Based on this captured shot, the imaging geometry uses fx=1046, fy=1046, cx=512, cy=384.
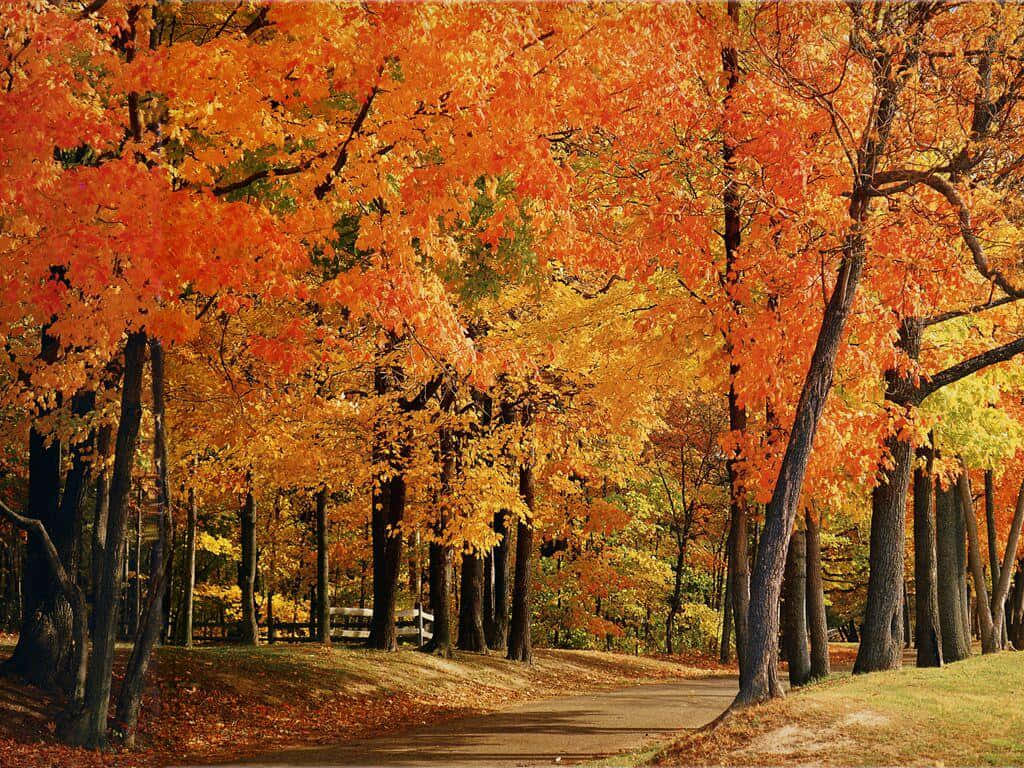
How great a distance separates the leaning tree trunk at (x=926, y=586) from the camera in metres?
16.6

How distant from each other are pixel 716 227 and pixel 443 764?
823cm

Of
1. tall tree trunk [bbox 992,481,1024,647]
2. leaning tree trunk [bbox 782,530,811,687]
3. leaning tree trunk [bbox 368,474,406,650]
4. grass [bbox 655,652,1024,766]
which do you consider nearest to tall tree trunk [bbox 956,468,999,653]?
tall tree trunk [bbox 992,481,1024,647]

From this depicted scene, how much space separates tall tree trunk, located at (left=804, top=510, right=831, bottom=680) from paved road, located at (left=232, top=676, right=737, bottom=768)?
6.53 ft

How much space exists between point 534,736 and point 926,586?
707cm

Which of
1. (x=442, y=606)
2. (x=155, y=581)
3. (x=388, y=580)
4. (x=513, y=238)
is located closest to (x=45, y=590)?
(x=155, y=581)

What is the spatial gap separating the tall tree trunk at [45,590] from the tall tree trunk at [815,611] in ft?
37.6

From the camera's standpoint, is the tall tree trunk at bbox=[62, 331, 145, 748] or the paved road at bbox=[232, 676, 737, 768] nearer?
the tall tree trunk at bbox=[62, 331, 145, 748]

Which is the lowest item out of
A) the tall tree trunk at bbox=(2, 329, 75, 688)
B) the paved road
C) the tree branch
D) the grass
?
the paved road

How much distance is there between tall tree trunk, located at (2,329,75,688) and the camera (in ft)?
44.3

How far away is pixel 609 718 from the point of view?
1717cm

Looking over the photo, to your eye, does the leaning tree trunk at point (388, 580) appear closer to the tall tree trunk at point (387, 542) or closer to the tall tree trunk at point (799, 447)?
the tall tree trunk at point (387, 542)

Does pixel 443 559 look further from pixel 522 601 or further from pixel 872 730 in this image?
pixel 872 730

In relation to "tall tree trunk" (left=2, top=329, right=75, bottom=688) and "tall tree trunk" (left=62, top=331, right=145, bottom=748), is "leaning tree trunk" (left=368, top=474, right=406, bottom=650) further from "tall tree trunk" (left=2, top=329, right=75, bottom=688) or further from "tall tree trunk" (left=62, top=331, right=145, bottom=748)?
"tall tree trunk" (left=62, top=331, right=145, bottom=748)

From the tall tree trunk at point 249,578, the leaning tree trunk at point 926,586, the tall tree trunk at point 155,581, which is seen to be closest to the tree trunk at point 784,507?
the leaning tree trunk at point 926,586
